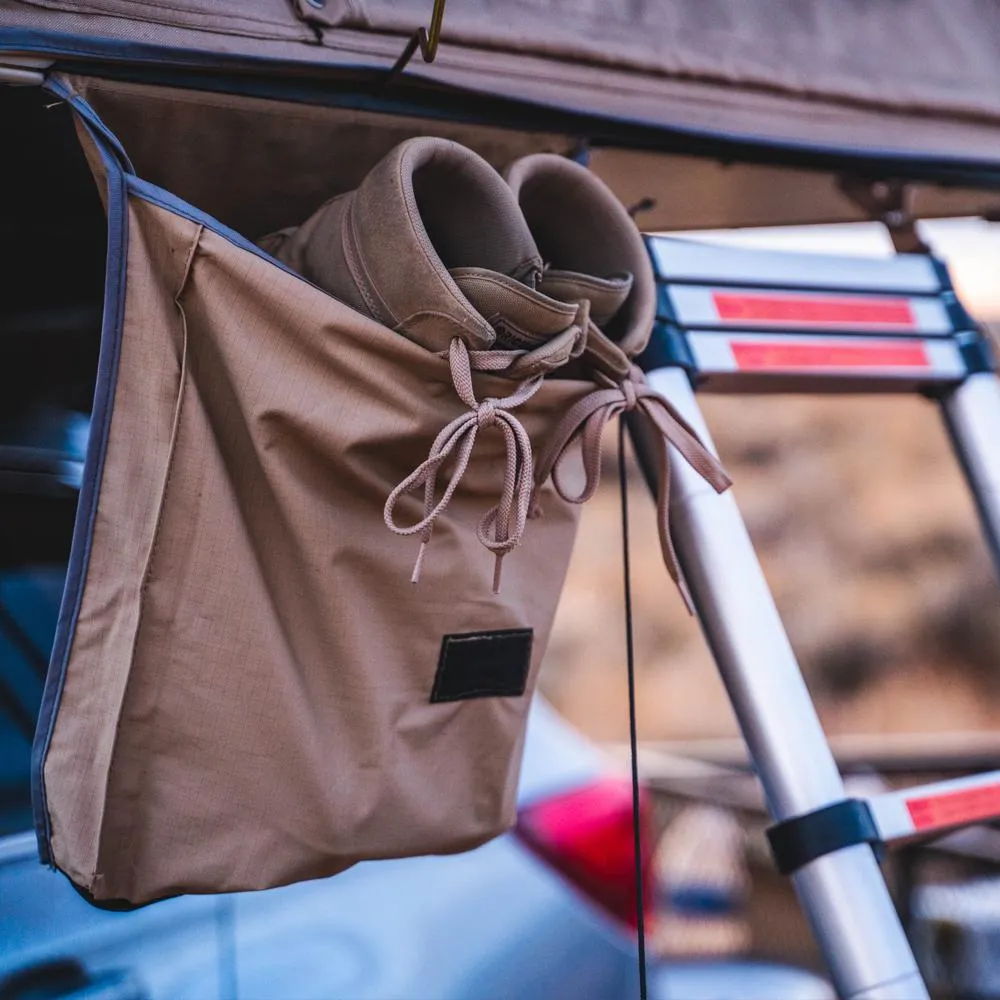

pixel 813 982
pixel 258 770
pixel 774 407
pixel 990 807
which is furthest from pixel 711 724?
pixel 258 770

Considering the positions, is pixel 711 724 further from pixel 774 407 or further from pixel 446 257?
pixel 446 257

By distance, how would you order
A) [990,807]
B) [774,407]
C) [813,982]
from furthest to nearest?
1. [774,407]
2. [813,982]
3. [990,807]

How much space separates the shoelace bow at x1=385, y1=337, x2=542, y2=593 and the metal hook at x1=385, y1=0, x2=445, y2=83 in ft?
0.74

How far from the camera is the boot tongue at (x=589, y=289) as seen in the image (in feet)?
2.67

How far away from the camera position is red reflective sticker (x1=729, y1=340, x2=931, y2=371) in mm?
995

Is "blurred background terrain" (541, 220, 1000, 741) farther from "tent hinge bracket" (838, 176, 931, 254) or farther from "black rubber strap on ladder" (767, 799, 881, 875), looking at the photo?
"black rubber strap on ladder" (767, 799, 881, 875)

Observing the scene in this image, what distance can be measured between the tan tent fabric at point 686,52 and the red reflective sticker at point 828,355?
0.59 ft

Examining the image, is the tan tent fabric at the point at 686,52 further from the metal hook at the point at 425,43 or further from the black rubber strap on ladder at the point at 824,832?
the black rubber strap on ladder at the point at 824,832

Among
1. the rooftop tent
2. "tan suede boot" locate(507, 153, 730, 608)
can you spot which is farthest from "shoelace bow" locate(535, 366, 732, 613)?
the rooftop tent

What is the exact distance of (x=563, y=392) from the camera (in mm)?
823

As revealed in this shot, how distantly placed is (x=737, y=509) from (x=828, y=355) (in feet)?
0.63

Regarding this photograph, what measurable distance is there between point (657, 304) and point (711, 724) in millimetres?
3592

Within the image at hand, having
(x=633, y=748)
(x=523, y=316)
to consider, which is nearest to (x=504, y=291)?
(x=523, y=316)

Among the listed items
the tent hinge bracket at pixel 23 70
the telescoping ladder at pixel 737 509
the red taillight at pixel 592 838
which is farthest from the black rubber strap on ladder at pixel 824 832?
the tent hinge bracket at pixel 23 70
